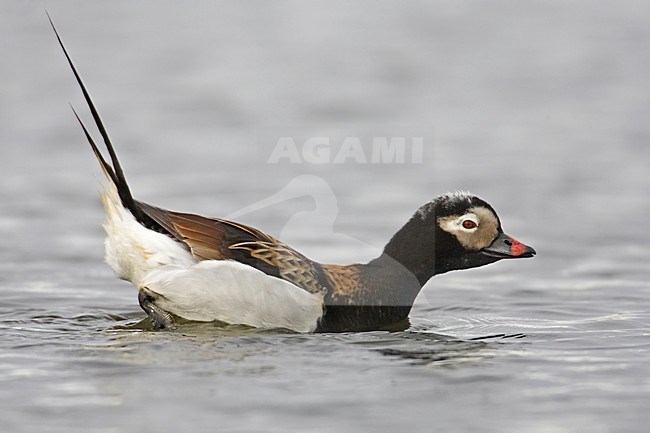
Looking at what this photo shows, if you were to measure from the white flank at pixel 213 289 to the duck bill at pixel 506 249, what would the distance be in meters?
1.40

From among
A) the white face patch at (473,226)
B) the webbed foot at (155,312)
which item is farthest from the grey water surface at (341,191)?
the white face patch at (473,226)

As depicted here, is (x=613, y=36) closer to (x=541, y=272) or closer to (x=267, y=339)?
(x=541, y=272)

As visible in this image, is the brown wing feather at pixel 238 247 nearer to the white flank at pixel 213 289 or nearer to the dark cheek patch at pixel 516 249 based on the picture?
the white flank at pixel 213 289

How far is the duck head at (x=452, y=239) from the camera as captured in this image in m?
9.24

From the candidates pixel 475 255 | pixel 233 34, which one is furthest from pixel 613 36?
pixel 475 255

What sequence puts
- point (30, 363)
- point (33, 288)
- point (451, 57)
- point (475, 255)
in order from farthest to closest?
point (451, 57), point (33, 288), point (475, 255), point (30, 363)

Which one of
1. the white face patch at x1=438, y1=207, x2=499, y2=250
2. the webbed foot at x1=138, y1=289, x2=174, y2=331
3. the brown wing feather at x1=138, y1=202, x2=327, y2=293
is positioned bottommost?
the webbed foot at x1=138, y1=289, x2=174, y2=331

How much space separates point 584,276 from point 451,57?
7.74m

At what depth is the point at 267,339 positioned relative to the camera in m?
8.50

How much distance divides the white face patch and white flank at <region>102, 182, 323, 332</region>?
45.3 inches

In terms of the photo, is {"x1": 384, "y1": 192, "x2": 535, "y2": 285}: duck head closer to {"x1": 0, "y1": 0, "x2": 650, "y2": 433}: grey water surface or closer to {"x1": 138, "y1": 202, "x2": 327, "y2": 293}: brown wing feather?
{"x1": 0, "y1": 0, "x2": 650, "y2": 433}: grey water surface

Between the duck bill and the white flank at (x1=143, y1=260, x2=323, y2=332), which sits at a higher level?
the duck bill

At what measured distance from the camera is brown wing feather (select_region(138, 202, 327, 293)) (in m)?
8.86

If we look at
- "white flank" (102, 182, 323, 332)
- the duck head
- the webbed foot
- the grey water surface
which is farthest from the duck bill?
the webbed foot
